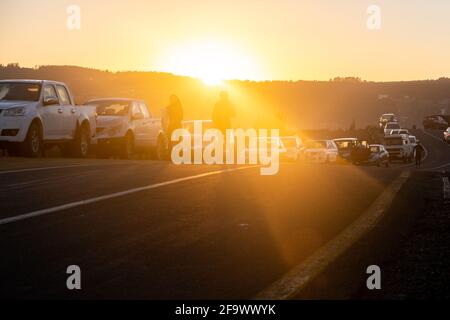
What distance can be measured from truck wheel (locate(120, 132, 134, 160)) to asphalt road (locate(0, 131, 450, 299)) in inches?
464

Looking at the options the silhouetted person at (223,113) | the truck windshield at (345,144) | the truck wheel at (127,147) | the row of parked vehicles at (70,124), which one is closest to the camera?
the silhouetted person at (223,113)

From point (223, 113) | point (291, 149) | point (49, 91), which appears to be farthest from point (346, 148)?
point (223, 113)

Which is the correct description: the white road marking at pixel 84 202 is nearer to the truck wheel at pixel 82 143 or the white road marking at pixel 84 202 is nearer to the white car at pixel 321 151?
the truck wheel at pixel 82 143

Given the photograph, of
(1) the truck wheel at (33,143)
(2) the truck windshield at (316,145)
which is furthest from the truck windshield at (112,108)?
(2) the truck windshield at (316,145)

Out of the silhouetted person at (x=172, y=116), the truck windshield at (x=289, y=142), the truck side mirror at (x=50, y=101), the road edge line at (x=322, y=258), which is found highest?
the truck side mirror at (x=50, y=101)

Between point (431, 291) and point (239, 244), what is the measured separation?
198 centimetres

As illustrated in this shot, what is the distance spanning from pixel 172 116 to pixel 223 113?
695 cm

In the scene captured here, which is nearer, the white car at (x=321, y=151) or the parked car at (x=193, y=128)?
the parked car at (x=193, y=128)

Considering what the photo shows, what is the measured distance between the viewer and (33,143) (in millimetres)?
21594

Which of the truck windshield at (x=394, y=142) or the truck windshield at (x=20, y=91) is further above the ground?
the truck windshield at (x=20, y=91)

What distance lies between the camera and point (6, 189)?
37.2 feet

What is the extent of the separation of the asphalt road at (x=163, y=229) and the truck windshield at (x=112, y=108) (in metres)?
12.3

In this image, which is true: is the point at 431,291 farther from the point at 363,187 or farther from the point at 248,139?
the point at 248,139

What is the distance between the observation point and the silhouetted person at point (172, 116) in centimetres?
2550
